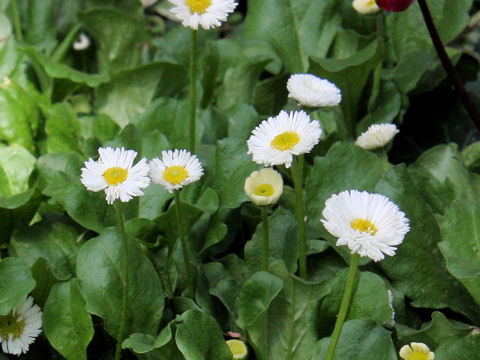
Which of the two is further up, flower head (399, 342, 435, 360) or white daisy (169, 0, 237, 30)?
white daisy (169, 0, 237, 30)

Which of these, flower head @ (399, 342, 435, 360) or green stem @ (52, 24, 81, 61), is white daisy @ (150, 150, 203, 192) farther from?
green stem @ (52, 24, 81, 61)

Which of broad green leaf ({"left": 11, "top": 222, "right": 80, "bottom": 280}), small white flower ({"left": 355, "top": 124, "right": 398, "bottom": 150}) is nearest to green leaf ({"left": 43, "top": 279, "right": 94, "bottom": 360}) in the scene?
broad green leaf ({"left": 11, "top": 222, "right": 80, "bottom": 280})

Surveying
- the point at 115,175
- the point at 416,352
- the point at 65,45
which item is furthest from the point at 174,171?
the point at 65,45

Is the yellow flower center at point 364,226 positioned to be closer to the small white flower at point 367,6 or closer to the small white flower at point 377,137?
the small white flower at point 377,137

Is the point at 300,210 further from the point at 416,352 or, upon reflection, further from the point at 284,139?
the point at 416,352

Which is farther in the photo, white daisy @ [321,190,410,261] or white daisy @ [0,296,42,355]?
white daisy @ [0,296,42,355]

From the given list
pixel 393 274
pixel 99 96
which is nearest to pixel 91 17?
pixel 99 96
